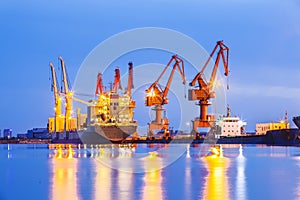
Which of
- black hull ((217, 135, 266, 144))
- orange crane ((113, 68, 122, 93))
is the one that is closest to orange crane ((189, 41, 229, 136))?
black hull ((217, 135, 266, 144))

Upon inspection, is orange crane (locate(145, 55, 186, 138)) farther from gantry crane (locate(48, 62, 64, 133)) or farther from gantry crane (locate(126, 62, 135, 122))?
gantry crane (locate(48, 62, 64, 133))

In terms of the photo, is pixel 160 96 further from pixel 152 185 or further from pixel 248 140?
pixel 152 185

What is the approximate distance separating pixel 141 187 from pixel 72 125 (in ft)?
433

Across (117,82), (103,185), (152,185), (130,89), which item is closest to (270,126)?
(130,89)

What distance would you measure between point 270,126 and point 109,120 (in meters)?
42.3

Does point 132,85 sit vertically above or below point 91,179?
above

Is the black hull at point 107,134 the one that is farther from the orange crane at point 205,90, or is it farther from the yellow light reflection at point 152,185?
the yellow light reflection at point 152,185

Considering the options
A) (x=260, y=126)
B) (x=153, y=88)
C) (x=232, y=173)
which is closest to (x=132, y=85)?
(x=153, y=88)

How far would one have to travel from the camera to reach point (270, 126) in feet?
434

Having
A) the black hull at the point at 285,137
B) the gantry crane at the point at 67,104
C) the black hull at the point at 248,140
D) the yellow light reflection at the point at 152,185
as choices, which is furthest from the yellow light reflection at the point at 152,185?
the gantry crane at the point at 67,104

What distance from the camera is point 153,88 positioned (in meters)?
122

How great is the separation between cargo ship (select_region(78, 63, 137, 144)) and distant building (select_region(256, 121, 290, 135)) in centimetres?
3326

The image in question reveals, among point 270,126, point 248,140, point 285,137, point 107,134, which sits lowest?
point 248,140

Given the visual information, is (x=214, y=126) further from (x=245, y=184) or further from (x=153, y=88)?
(x=245, y=184)
